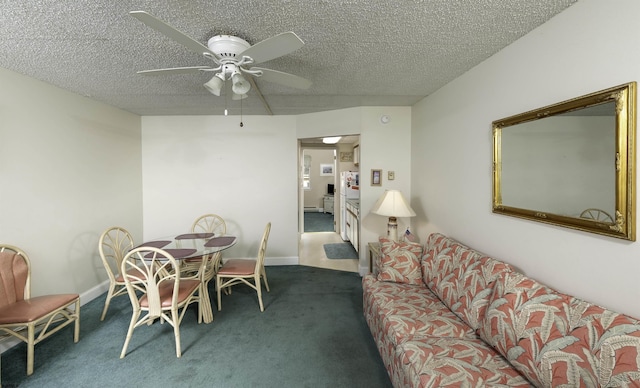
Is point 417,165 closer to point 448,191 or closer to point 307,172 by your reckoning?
point 448,191

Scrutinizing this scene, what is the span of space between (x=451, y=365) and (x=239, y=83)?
2.08m

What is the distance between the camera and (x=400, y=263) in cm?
237

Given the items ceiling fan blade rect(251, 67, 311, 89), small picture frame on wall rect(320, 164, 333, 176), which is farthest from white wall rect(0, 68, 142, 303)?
small picture frame on wall rect(320, 164, 333, 176)

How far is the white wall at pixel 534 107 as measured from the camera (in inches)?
47.9

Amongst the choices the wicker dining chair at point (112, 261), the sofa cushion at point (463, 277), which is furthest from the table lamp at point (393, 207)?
the wicker dining chair at point (112, 261)

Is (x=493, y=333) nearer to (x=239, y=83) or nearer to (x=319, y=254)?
(x=239, y=83)

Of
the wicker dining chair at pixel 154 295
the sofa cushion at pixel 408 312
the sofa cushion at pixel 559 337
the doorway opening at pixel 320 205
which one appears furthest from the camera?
the doorway opening at pixel 320 205

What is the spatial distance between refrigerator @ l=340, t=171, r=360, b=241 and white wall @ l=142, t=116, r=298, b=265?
155 centimetres

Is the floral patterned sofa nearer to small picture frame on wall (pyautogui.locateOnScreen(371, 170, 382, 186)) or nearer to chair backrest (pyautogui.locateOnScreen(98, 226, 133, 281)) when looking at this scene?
small picture frame on wall (pyautogui.locateOnScreen(371, 170, 382, 186))

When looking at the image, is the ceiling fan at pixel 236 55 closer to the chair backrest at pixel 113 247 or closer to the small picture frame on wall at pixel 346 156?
the chair backrest at pixel 113 247

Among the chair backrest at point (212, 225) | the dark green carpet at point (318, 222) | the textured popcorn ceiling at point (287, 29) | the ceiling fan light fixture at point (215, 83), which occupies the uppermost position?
the textured popcorn ceiling at point (287, 29)

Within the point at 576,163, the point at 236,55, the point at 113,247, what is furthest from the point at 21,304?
the point at 576,163

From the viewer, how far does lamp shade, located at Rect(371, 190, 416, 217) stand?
111 inches

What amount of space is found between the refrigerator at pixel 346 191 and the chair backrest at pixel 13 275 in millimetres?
4359
